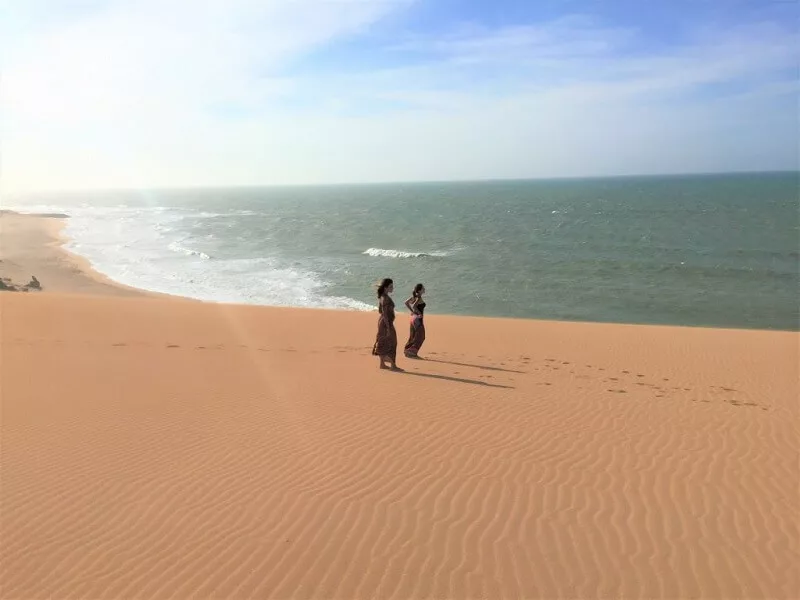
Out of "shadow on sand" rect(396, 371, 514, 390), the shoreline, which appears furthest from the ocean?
"shadow on sand" rect(396, 371, 514, 390)

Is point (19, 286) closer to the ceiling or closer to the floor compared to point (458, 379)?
closer to the ceiling

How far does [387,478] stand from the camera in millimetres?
7094

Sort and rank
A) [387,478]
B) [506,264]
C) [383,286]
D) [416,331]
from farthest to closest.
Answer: [506,264], [416,331], [383,286], [387,478]

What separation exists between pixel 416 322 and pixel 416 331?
0.31 m

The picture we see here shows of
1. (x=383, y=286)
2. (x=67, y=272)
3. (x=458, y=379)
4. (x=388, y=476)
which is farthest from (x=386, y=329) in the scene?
(x=67, y=272)

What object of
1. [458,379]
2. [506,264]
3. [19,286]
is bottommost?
[458,379]

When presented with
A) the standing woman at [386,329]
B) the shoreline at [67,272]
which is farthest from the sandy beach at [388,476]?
the shoreline at [67,272]

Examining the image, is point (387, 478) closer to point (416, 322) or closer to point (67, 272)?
point (416, 322)

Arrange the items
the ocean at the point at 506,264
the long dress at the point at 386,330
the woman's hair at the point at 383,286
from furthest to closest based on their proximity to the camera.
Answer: the ocean at the point at 506,264, the long dress at the point at 386,330, the woman's hair at the point at 383,286

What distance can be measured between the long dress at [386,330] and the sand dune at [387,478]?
56cm

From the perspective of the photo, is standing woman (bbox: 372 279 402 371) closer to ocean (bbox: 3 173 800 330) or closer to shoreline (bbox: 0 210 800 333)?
shoreline (bbox: 0 210 800 333)

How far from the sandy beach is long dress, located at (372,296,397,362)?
19.5 inches

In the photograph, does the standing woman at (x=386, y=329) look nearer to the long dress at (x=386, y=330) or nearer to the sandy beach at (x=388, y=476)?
the long dress at (x=386, y=330)

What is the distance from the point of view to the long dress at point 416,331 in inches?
506
